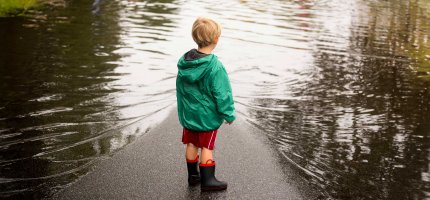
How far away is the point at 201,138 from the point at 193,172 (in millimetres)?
414

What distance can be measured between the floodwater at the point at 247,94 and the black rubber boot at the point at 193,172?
1.07 metres

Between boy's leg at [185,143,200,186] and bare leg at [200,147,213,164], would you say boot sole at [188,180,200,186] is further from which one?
bare leg at [200,147,213,164]

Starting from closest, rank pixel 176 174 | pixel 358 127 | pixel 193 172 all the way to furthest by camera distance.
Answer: pixel 193 172 < pixel 176 174 < pixel 358 127

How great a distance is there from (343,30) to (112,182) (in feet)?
42.1

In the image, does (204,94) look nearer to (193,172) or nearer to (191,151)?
(191,151)

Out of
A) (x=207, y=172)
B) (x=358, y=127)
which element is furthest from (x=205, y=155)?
(x=358, y=127)

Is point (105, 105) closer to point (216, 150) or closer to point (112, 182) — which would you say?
point (216, 150)

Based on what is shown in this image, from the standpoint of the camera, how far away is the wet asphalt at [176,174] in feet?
15.2

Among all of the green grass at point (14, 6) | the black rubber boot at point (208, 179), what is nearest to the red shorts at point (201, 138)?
the black rubber boot at point (208, 179)

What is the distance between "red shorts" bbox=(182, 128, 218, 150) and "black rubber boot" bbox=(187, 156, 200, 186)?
211mm

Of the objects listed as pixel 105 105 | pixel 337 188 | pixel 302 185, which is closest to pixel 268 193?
pixel 302 185

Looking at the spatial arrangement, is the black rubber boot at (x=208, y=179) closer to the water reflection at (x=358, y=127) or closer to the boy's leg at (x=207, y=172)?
the boy's leg at (x=207, y=172)

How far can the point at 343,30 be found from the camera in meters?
16.2

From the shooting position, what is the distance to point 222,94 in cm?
441
